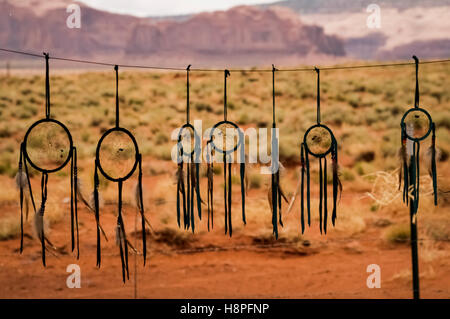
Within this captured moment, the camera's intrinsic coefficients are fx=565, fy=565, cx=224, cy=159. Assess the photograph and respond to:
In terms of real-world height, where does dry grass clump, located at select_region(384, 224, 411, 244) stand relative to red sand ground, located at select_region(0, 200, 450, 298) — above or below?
above

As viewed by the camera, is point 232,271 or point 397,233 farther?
point 397,233

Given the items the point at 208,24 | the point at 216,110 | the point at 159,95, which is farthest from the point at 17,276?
the point at 208,24

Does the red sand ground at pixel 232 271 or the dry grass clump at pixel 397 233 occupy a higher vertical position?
the dry grass clump at pixel 397 233

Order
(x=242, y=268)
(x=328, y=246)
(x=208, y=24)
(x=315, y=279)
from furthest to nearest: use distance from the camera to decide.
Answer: (x=208, y=24) < (x=328, y=246) < (x=242, y=268) < (x=315, y=279)

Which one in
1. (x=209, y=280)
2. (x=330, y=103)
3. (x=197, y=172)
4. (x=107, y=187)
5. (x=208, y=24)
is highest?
(x=208, y=24)

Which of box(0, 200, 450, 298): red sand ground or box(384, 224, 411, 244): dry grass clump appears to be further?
box(384, 224, 411, 244): dry grass clump

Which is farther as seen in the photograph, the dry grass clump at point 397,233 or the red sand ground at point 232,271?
the dry grass clump at point 397,233

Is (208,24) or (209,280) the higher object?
(208,24)

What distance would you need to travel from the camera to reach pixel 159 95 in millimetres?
30172

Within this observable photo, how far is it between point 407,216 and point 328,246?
2.29m

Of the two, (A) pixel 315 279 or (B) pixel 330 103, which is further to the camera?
(B) pixel 330 103

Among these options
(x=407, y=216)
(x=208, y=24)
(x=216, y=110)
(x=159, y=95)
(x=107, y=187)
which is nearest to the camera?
(x=407, y=216)

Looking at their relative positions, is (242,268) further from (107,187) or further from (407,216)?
(107,187)

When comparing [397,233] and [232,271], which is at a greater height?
[397,233]
